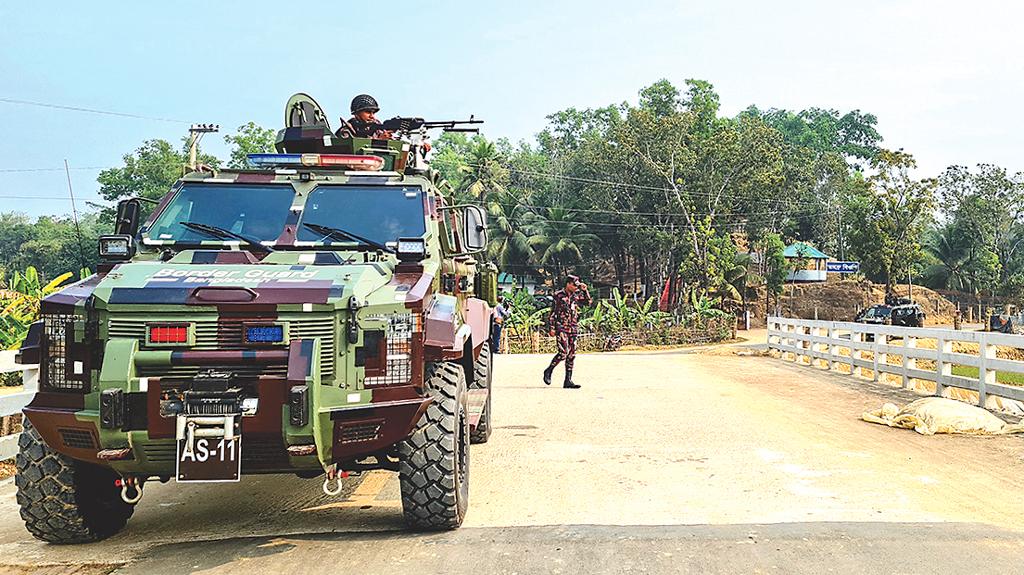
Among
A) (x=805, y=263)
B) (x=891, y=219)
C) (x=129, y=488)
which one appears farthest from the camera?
(x=805, y=263)

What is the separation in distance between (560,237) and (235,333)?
49.4 metres

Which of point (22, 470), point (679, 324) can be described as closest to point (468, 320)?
point (22, 470)

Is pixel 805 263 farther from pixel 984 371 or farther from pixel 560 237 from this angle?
pixel 984 371

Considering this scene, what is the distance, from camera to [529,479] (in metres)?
7.60

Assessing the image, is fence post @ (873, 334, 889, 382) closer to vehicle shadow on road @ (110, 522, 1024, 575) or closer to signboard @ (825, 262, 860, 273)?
vehicle shadow on road @ (110, 522, 1024, 575)

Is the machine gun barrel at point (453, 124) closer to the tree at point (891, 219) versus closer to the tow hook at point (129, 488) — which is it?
the tow hook at point (129, 488)

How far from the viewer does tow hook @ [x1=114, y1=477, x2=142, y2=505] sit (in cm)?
565

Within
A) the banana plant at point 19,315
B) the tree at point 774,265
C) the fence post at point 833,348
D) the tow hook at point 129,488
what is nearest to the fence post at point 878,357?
the fence post at point 833,348

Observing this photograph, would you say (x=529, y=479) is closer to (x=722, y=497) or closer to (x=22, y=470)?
(x=722, y=497)

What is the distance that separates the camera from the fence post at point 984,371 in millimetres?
12273

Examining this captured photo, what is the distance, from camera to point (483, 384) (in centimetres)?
885

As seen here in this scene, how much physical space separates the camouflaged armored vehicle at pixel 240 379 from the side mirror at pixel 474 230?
811mm

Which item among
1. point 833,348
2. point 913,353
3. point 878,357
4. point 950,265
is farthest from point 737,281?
point 913,353

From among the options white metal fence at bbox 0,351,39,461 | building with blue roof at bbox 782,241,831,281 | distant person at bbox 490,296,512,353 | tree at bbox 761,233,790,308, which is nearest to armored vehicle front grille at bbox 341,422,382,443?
white metal fence at bbox 0,351,39,461
